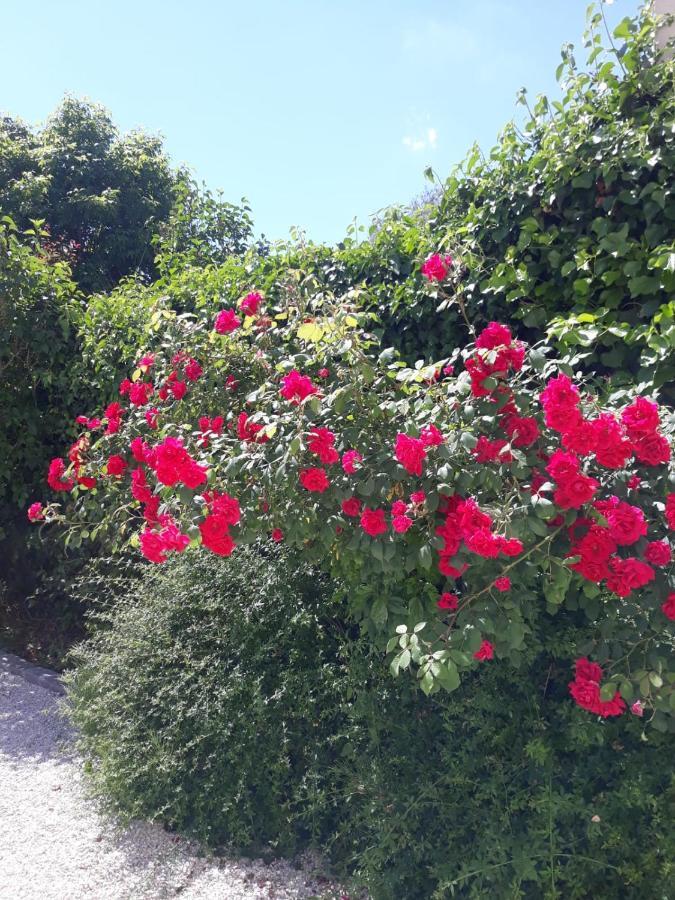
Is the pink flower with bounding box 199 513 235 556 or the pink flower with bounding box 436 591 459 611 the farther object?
the pink flower with bounding box 199 513 235 556

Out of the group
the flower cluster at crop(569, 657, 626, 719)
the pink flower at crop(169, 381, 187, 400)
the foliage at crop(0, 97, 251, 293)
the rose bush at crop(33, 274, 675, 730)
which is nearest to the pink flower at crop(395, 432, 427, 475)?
the rose bush at crop(33, 274, 675, 730)

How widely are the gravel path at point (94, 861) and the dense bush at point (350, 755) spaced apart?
0.35ft

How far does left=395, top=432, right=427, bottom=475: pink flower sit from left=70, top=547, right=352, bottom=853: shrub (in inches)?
48.0

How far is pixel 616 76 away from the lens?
3178mm

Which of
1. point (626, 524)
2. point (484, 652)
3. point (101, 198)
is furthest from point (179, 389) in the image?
point (101, 198)

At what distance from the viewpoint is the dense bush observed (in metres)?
2.33

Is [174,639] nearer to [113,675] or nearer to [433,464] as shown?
[113,675]

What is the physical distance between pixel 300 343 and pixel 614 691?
6.67 ft

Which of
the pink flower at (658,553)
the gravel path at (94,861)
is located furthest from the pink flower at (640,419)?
the gravel path at (94,861)

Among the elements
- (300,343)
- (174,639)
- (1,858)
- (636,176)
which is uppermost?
(636,176)

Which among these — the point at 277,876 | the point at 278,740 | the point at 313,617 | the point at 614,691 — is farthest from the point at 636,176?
the point at 277,876

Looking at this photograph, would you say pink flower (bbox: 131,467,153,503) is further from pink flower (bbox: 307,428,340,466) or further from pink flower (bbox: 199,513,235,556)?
pink flower (bbox: 307,428,340,466)

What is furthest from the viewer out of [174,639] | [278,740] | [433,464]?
[174,639]

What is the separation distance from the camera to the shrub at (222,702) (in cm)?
289
